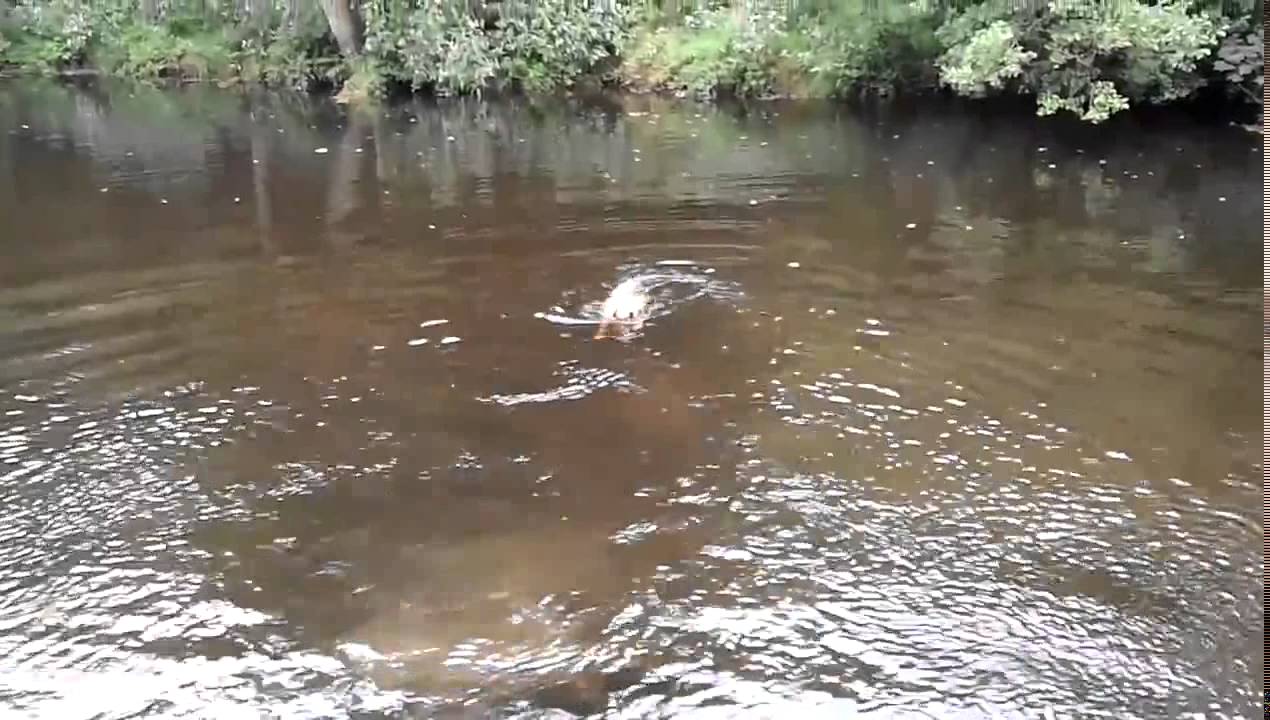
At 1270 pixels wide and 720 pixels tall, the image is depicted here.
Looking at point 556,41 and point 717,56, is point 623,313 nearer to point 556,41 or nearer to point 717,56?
point 717,56

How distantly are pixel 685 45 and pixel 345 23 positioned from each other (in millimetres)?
9282

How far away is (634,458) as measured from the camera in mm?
9328

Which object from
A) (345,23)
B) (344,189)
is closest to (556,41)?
(345,23)

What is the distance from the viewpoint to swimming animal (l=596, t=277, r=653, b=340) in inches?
466

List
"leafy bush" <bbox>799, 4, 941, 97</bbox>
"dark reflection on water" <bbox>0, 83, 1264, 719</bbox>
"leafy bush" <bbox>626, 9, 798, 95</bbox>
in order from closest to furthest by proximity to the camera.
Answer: "dark reflection on water" <bbox>0, 83, 1264, 719</bbox> < "leafy bush" <bbox>799, 4, 941, 97</bbox> < "leafy bush" <bbox>626, 9, 798, 95</bbox>

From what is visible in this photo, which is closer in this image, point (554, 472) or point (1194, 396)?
point (554, 472)

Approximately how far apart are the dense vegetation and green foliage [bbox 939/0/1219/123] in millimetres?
33

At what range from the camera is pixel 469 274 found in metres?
13.9

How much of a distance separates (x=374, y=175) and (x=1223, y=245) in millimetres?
13158

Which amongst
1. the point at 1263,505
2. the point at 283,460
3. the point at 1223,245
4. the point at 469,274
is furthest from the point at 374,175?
the point at 1263,505

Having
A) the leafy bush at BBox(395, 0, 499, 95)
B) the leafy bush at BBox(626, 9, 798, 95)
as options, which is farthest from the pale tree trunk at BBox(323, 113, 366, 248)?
the leafy bush at BBox(626, 9, 798, 95)

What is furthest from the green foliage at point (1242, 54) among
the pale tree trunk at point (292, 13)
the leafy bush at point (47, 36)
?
the leafy bush at point (47, 36)

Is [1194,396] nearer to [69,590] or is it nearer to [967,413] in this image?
[967,413]

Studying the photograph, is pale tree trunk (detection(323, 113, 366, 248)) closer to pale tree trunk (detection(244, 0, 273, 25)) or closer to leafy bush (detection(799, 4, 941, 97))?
pale tree trunk (detection(244, 0, 273, 25))
